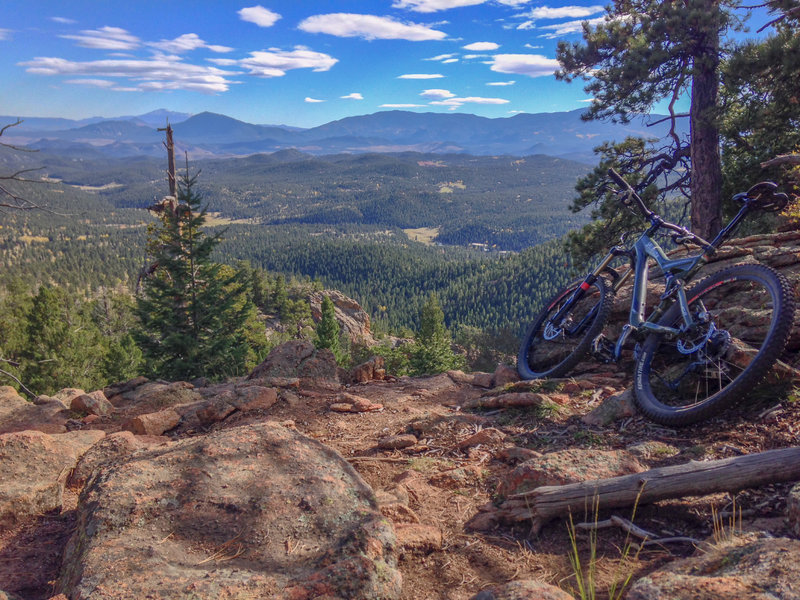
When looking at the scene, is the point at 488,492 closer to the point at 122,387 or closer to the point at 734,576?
the point at 734,576

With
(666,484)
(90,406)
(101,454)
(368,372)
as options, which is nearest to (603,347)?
(666,484)

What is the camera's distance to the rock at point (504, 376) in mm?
7336

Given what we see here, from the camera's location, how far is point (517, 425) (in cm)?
522

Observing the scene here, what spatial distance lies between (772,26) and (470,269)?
148 meters

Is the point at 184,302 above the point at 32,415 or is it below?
below

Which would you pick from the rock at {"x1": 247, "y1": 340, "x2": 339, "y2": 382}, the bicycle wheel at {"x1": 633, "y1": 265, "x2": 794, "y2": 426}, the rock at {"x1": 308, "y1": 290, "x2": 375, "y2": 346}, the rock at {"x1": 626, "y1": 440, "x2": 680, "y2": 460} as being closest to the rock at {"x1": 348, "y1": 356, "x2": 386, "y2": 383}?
the rock at {"x1": 247, "y1": 340, "x2": 339, "y2": 382}

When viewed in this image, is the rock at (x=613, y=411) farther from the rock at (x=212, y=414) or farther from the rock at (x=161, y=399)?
the rock at (x=161, y=399)

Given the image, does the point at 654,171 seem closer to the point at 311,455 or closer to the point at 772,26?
the point at 772,26

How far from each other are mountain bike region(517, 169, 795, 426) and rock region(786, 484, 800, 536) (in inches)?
57.9

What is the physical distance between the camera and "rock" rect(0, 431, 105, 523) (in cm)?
380

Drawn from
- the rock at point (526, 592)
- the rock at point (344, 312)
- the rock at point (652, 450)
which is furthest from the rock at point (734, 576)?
the rock at point (344, 312)

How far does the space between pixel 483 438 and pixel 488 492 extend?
0.96 metres

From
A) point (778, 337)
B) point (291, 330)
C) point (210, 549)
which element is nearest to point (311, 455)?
point (210, 549)

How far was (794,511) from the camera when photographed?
97.9 inches
